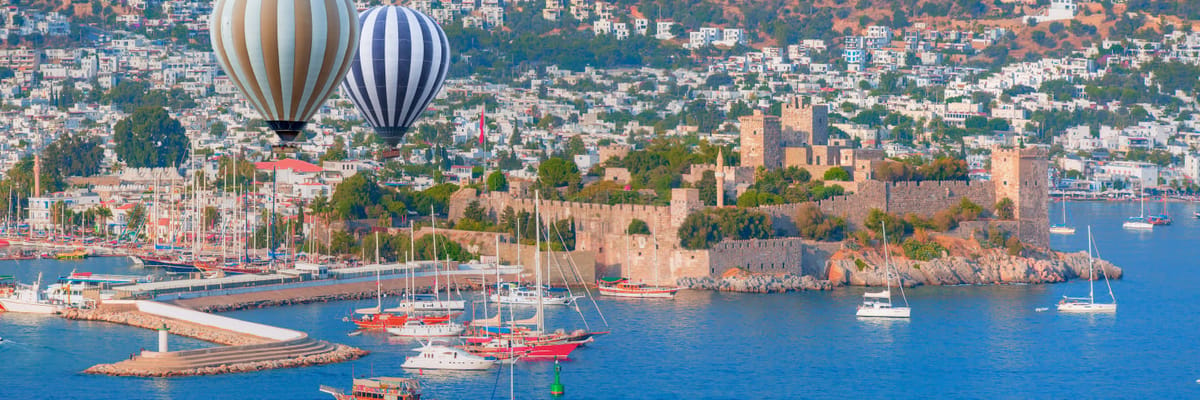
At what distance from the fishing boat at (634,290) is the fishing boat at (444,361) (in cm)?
790

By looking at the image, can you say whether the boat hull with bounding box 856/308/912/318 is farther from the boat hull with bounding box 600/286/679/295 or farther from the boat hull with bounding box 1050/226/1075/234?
the boat hull with bounding box 1050/226/1075/234

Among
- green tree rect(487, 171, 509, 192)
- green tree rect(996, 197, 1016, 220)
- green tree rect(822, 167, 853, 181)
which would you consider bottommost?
green tree rect(996, 197, 1016, 220)

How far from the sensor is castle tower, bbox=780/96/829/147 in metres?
45.1

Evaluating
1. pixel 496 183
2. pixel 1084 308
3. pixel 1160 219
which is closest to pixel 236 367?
pixel 1084 308

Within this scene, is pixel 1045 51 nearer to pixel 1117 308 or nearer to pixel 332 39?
pixel 1117 308

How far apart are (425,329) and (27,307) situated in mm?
6901

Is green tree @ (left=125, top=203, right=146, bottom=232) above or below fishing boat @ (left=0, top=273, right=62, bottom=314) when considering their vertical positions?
above

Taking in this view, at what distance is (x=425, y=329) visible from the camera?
33.5 metres

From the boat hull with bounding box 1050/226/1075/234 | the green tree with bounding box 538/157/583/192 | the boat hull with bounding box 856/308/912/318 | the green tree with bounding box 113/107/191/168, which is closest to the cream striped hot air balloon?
the boat hull with bounding box 856/308/912/318

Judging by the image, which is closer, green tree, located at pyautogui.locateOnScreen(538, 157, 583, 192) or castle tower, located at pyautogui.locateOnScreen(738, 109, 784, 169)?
castle tower, located at pyautogui.locateOnScreen(738, 109, 784, 169)

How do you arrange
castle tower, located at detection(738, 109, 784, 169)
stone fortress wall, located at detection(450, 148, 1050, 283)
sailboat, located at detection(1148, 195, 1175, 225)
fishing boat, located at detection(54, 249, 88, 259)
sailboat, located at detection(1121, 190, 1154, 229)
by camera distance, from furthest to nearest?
1. sailboat, located at detection(1148, 195, 1175, 225)
2. sailboat, located at detection(1121, 190, 1154, 229)
3. fishing boat, located at detection(54, 249, 88, 259)
4. castle tower, located at detection(738, 109, 784, 169)
5. stone fortress wall, located at detection(450, 148, 1050, 283)

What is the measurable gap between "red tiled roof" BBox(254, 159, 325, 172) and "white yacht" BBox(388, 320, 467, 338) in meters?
23.1

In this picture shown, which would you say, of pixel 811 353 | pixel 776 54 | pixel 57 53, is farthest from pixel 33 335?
pixel 776 54

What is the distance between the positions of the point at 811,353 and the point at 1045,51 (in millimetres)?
81086
